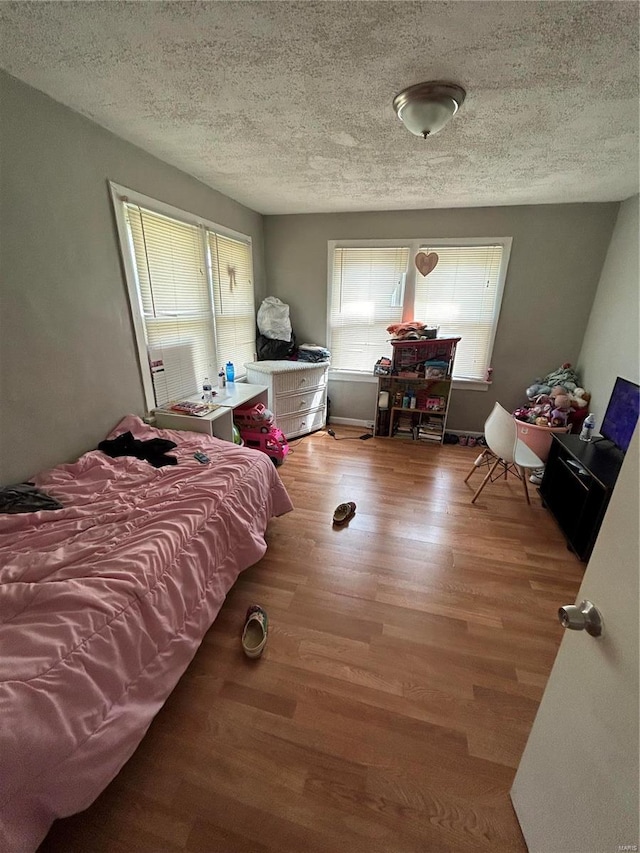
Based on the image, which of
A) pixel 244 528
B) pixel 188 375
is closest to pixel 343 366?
pixel 188 375

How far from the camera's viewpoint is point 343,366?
419 centimetres

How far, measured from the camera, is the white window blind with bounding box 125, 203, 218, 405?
2316 millimetres

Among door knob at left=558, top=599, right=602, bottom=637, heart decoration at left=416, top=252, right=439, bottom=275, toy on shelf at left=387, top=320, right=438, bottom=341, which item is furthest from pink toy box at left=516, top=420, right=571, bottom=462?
door knob at left=558, top=599, right=602, bottom=637

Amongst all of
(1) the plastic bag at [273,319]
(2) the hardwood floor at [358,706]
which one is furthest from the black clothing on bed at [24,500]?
(1) the plastic bag at [273,319]

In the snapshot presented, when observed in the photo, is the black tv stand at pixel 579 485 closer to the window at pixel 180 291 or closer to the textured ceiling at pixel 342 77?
the textured ceiling at pixel 342 77

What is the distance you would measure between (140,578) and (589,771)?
131 cm

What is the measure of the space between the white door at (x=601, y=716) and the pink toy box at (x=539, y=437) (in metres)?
2.46

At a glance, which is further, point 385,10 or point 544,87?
point 544,87

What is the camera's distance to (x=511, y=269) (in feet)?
11.0

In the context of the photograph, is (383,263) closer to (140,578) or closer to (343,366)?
(343,366)

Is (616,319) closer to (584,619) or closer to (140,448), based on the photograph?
(584,619)

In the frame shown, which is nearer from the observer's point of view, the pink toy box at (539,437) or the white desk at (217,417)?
the white desk at (217,417)

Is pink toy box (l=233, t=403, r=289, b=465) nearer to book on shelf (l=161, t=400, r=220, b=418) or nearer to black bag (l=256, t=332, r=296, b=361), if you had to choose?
book on shelf (l=161, t=400, r=220, b=418)

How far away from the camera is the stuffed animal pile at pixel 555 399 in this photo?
2.96 meters
